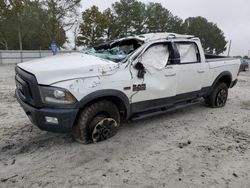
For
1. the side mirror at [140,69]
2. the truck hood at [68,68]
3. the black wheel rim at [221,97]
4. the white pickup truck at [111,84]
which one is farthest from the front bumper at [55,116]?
the black wheel rim at [221,97]

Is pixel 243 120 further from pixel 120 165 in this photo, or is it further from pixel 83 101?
pixel 83 101

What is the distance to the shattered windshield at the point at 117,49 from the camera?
4.53m

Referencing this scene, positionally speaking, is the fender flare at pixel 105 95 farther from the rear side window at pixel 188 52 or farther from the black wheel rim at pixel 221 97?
the black wheel rim at pixel 221 97

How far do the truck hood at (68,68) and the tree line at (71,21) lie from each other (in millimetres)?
23555

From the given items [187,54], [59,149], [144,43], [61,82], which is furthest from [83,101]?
[187,54]

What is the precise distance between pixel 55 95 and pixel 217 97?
4.58 meters

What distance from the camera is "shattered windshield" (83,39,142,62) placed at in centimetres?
453

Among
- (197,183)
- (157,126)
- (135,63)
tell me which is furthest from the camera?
(157,126)

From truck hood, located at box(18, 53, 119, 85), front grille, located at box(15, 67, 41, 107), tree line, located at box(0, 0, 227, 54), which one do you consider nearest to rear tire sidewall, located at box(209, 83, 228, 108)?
truck hood, located at box(18, 53, 119, 85)

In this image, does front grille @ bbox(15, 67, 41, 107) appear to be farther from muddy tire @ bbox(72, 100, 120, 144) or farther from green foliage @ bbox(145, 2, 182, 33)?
green foliage @ bbox(145, 2, 182, 33)

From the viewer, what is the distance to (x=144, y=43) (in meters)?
4.58

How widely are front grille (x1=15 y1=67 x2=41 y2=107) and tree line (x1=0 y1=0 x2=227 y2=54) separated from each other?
23524 mm

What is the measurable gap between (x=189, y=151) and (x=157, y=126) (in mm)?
1196

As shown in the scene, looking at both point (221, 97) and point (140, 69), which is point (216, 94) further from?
point (140, 69)
